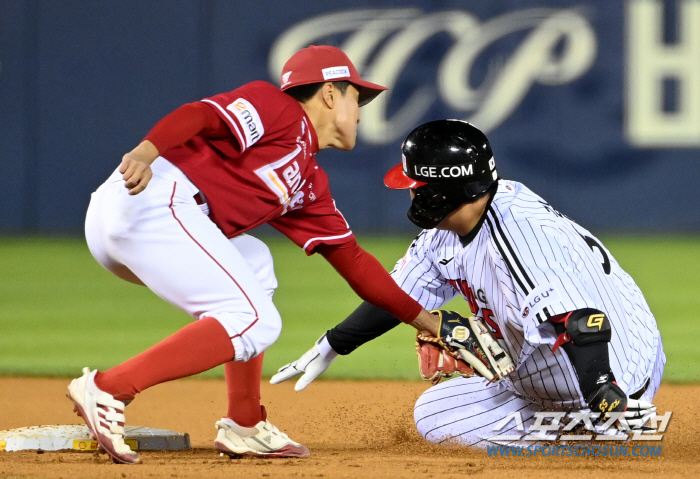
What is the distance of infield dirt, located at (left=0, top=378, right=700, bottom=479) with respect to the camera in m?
2.96

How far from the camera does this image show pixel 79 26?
12328mm

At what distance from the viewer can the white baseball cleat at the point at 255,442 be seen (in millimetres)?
3467

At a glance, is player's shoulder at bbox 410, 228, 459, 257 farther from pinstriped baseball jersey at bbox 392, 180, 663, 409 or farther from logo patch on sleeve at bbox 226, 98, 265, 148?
logo patch on sleeve at bbox 226, 98, 265, 148

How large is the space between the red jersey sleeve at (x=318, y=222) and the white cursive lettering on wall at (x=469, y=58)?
8822mm

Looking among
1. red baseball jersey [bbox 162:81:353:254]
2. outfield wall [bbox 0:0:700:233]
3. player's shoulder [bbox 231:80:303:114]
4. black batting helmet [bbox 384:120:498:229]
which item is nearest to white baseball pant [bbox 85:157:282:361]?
red baseball jersey [bbox 162:81:353:254]

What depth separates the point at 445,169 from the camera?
10.9 feet

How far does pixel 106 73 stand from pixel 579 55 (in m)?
6.32

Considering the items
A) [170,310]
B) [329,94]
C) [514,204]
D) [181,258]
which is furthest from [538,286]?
[170,310]

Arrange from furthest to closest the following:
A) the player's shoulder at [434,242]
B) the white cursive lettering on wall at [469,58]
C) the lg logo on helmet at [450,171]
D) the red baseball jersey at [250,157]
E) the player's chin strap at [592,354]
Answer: the white cursive lettering on wall at [469,58] < the player's shoulder at [434,242] < the lg logo on helmet at [450,171] < the red baseball jersey at [250,157] < the player's chin strap at [592,354]

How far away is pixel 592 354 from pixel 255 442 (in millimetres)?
1324

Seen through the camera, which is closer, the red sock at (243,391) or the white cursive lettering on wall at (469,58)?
the red sock at (243,391)

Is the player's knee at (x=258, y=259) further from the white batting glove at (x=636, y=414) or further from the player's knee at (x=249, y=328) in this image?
the white batting glove at (x=636, y=414)
